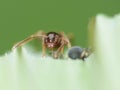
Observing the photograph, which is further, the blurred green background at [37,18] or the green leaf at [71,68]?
the blurred green background at [37,18]

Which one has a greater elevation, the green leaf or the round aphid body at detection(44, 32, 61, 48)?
the round aphid body at detection(44, 32, 61, 48)

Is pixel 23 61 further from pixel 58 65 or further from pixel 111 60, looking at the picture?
pixel 111 60

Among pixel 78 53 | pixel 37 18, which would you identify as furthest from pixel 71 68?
pixel 37 18

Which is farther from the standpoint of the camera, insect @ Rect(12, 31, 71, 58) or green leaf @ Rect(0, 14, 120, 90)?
insect @ Rect(12, 31, 71, 58)

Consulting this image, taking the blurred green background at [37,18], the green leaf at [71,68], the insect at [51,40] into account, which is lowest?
the green leaf at [71,68]

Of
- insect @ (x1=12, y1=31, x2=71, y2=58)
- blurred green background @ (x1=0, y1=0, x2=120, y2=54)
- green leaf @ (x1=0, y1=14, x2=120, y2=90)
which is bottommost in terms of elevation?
green leaf @ (x1=0, y1=14, x2=120, y2=90)

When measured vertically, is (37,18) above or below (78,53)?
above

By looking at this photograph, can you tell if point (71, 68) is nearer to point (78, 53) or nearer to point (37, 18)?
point (78, 53)
